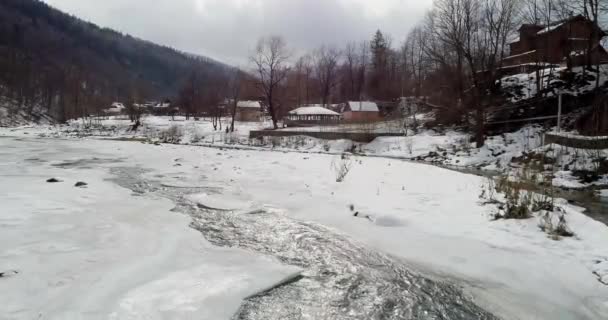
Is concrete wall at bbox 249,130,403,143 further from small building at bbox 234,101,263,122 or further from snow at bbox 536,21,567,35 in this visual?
small building at bbox 234,101,263,122

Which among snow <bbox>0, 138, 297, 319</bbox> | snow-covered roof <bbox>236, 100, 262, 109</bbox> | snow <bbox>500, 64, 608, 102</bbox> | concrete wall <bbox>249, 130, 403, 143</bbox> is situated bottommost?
snow <bbox>0, 138, 297, 319</bbox>

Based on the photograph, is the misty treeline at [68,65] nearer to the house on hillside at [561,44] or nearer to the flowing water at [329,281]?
the house on hillside at [561,44]

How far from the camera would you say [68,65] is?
10831 cm

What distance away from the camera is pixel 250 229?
19.1 feet

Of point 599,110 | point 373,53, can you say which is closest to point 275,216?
point 599,110

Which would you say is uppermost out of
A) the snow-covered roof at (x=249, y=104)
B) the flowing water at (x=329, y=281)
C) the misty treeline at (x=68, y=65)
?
the misty treeline at (x=68, y=65)

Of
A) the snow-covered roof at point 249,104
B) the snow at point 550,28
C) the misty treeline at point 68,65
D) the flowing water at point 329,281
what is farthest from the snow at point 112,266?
the snow-covered roof at point 249,104

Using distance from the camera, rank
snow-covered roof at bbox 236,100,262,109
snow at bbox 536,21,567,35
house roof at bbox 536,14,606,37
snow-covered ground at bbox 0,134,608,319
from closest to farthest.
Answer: snow-covered ground at bbox 0,134,608,319, house roof at bbox 536,14,606,37, snow at bbox 536,21,567,35, snow-covered roof at bbox 236,100,262,109

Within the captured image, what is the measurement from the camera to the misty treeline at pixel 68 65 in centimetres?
7438

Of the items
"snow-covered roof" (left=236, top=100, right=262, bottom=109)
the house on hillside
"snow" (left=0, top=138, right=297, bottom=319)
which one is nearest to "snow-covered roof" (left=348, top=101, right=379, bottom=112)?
"snow-covered roof" (left=236, top=100, right=262, bottom=109)

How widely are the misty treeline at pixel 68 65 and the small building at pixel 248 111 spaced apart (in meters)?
17.5

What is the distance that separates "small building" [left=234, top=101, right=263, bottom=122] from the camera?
68.6m

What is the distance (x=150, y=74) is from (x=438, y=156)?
628 ft

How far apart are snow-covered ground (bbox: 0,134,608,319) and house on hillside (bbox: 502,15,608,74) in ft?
76.3
